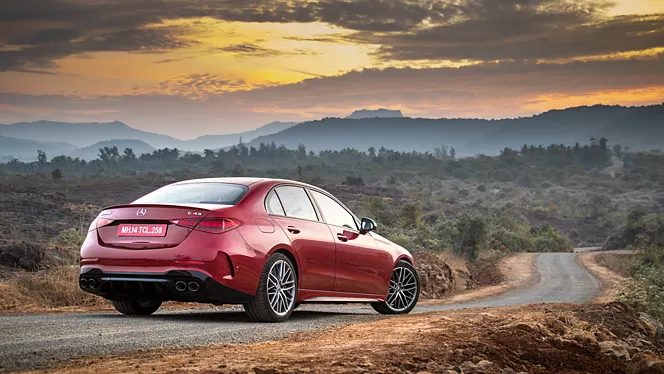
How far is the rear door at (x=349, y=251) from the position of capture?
38.0 feet

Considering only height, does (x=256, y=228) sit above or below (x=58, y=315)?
above

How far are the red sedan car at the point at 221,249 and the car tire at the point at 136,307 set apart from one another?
13mm

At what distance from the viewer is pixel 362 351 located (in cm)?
768

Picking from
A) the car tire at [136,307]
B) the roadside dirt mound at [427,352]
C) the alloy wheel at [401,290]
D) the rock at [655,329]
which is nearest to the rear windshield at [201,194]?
the car tire at [136,307]

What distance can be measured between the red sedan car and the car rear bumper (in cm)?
1

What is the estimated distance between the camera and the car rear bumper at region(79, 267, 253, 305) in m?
9.60

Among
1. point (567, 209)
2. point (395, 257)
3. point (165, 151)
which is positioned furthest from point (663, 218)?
point (165, 151)

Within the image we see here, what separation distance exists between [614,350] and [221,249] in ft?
15.3

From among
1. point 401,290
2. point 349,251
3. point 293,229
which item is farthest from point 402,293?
point 293,229

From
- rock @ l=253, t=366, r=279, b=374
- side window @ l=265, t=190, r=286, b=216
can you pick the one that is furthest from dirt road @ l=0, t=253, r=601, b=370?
rock @ l=253, t=366, r=279, b=374

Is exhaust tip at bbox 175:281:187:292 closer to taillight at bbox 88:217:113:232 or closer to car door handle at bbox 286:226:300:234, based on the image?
taillight at bbox 88:217:113:232

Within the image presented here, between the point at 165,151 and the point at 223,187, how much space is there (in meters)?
180

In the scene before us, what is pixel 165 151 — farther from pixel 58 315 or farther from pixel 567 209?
pixel 58 315

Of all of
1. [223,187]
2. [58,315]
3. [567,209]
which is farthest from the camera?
[567,209]
